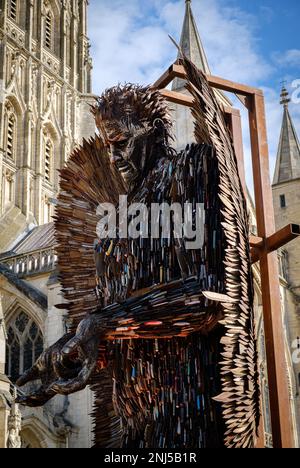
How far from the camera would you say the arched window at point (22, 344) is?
65.1 ft

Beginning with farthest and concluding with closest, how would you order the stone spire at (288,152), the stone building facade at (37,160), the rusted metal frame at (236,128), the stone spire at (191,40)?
1. the stone spire at (191,40)
2. the stone spire at (288,152)
3. the stone building facade at (37,160)
4. the rusted metal frame at (236,128)

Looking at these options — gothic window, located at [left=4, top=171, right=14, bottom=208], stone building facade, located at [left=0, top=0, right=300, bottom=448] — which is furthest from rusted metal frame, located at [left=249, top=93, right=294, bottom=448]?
gothic window, located at [left=4, top=171, right=14, bottom=208]

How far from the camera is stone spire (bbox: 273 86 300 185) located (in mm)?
22344

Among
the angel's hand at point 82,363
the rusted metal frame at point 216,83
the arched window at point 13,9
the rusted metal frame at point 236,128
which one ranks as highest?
the arched window at point 13,9

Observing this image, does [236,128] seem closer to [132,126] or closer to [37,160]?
[132,126]

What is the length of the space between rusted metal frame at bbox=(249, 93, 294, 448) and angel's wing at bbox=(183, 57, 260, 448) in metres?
→ 0.24

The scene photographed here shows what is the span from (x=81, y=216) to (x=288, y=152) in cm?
1945

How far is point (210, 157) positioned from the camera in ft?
9.92

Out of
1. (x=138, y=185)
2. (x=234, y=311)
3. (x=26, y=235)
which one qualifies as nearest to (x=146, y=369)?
(x=234, y=311)

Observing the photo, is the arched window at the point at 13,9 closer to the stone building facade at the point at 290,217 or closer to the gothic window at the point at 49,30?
the gothic window at the point at 49,30

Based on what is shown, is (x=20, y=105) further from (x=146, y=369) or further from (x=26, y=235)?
(x=146, y=369)

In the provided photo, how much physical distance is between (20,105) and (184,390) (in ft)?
93.7

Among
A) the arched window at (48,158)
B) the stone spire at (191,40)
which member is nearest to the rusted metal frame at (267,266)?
the stone spire at (191,40)

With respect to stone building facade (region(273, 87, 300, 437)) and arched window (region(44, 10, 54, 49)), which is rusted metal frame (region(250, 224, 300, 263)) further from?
arched window (region(44, 10, 54, 49))
